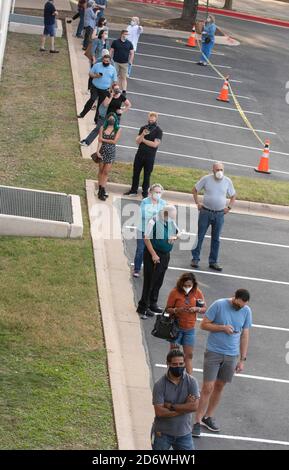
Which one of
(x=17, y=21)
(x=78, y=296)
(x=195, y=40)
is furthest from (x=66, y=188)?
(x=195, y=40)

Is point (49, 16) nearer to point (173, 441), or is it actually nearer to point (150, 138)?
point (150, 138)

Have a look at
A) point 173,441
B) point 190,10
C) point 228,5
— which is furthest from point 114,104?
point 228,5

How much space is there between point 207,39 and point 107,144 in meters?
16.0

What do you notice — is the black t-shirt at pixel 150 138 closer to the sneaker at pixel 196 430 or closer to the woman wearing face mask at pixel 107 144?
the woman wearing face mask at pixel 107 144

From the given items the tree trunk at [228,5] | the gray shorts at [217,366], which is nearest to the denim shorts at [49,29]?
the tree trunk at [228,5]

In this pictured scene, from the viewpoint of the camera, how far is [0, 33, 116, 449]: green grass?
38.1 feet

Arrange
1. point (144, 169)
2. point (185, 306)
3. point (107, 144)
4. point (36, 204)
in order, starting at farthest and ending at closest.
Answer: point (144, 169) → point (107, 144) → point (36, 204) → point (185, 306)

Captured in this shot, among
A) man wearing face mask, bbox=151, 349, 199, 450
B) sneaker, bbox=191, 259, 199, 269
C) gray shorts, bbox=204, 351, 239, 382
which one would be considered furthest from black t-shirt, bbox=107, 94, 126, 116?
man wearing face mask, bbox=151, 349, 199, 450

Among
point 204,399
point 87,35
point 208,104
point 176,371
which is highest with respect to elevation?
point 176,371

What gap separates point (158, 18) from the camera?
42.6m

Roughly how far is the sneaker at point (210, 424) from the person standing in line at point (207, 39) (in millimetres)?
23232

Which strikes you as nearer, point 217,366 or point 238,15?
point 217,366

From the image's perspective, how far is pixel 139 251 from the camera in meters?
16.2

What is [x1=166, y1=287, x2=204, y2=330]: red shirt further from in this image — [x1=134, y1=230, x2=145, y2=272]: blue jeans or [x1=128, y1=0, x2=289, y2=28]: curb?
[x1=128, y1=0, x2=289, y2=28]: curb
